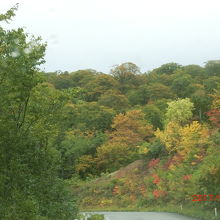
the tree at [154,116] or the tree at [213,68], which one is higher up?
the tree at [213,68]

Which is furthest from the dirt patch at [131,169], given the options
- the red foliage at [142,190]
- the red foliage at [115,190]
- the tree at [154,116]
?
the tree at [154,116]

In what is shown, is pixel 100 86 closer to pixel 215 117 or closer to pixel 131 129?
pixel 131 129

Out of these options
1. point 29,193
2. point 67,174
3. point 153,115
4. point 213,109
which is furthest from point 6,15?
point 153,115

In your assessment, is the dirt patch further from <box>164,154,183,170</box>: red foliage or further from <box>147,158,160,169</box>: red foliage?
<box>164,154,183,170</box>: red foliage

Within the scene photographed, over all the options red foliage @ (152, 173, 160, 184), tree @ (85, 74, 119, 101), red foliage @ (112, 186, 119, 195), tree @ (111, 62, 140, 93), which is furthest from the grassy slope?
tree @ (111, 62, 140, 93)

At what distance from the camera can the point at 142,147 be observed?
4862 cm

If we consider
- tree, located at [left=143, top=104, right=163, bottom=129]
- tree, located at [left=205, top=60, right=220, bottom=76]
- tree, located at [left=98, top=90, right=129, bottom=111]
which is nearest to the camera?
tree, located at [left=143, top=104, right=163, bottom=129]

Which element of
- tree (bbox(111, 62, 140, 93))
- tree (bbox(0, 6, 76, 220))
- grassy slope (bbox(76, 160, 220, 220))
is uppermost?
tree (bbox(111, 62, 140, 93))

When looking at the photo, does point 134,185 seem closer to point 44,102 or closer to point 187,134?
point 187,134

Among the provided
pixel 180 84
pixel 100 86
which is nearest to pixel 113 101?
pixel 100 86

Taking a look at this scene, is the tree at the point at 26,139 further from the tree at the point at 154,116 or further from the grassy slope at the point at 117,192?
the tree at the point at 154,116

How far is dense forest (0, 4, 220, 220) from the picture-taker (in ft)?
39.0

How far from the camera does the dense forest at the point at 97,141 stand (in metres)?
11.9

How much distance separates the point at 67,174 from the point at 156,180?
694 inches
